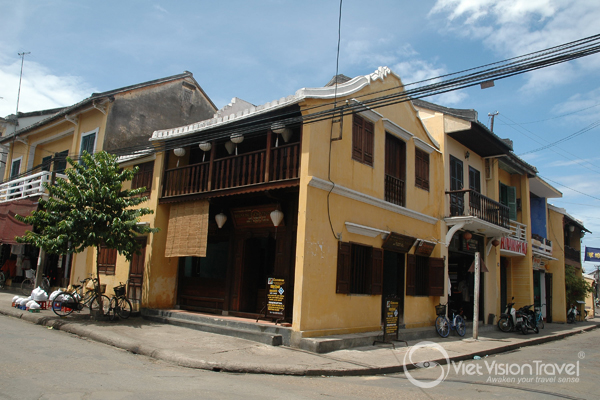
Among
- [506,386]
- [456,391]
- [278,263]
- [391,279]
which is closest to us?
[456,391]

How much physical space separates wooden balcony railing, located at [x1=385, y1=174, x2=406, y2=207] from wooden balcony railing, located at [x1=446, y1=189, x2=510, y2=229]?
2.71 meters

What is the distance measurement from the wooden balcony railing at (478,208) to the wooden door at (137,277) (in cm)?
1055

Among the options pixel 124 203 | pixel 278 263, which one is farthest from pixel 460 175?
pixel 124 203

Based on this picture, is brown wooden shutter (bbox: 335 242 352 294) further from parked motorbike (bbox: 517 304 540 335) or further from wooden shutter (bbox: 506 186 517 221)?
wooden shutter (bbox: 506 186 517 221)

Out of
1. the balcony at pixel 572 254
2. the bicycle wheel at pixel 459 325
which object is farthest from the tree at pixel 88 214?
the balcony at pixel 572 254

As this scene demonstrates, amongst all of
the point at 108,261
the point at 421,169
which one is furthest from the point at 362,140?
the point at 108,261

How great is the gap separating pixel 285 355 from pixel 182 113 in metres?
14.3

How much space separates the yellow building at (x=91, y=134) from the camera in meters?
16.8

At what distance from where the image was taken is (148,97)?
1900cm

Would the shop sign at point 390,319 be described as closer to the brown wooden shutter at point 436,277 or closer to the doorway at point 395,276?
the doorway at point 395,276

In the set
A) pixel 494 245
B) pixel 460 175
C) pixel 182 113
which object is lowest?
pixel 494 245

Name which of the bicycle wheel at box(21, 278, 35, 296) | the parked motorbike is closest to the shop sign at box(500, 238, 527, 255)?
the parked motorbike

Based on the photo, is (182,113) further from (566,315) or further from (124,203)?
(566,315)

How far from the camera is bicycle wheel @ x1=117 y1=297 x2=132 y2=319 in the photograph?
12.8 meters
